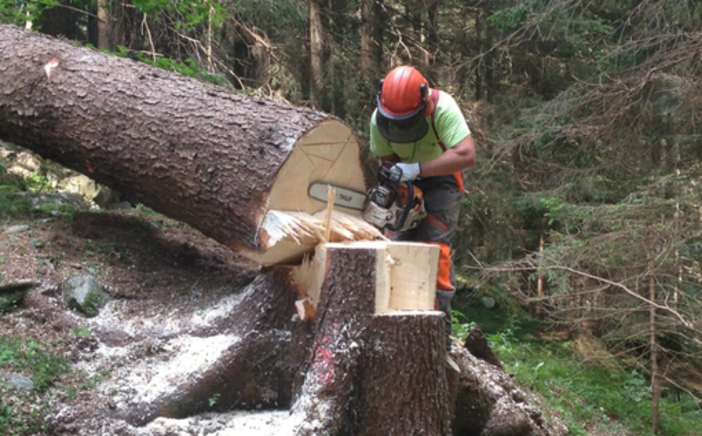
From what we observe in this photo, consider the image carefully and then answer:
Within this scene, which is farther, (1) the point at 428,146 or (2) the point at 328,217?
(1) the point at 428,146

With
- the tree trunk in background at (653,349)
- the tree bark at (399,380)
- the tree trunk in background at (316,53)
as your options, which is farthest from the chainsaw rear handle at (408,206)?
the tree trunk in background at (316,53)

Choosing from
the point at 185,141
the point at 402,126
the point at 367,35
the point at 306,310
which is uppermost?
the point at 367,35

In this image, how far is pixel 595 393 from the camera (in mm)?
5770

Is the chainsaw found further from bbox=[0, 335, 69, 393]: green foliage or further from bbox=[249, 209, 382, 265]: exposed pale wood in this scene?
bbox=[0, 335, 69, 393]: green foliage

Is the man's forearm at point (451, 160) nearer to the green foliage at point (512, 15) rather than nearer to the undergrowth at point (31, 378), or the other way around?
the undergrowth at point (31, 378)

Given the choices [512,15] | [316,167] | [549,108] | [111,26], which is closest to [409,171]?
[316,167]

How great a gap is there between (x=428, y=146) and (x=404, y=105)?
19.0 inches

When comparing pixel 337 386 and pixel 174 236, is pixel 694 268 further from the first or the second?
pixel 174 236

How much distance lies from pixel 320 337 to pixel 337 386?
27 cm

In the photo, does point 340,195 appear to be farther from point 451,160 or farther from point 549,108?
point 549,108

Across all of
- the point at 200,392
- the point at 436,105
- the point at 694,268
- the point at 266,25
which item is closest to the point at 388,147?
the point at 436,105

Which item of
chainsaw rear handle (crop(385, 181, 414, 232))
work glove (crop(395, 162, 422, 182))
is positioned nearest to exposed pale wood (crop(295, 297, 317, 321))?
chainsaw rear handle (crop(385, 181, 414, 232))

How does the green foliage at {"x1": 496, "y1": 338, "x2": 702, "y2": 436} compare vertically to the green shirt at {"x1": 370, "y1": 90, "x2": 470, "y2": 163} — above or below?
below

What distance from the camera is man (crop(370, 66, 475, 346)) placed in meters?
3.21
